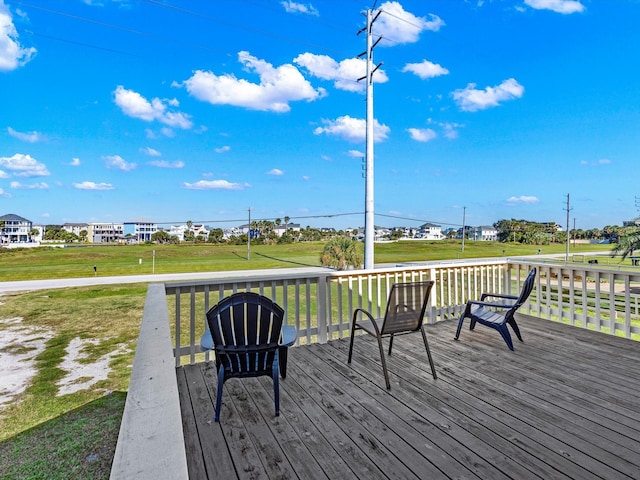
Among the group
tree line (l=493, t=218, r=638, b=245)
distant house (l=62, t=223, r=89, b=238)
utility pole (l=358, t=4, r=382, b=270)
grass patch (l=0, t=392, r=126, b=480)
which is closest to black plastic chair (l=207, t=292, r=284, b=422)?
grass patch (l=0, t=392, r=126, b=480)

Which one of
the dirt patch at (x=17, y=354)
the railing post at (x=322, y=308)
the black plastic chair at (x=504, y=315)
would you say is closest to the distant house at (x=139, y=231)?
the dirt patch at (x=17, y=354)

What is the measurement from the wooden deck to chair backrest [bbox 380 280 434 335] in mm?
432

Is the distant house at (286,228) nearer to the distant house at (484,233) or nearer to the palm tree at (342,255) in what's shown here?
the palm tree at (342,255)

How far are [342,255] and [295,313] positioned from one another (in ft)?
51.9

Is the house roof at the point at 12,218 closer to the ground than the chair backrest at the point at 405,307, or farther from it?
farther from it

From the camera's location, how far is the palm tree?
20.1 meters

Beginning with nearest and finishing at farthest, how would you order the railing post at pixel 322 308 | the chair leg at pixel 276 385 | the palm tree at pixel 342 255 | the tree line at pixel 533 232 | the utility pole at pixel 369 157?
the chair leg at pixel 276 385 < the railing post at pixel 322 308 < the utility pole at pixel 369 157 < the palm tree at pixel 342 255 < the tree line at pixel 533 232

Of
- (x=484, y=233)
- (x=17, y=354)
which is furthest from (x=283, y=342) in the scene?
(x=484, y=233)

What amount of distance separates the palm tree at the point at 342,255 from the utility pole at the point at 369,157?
12.6 m

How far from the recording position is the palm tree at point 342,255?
66.1 ft

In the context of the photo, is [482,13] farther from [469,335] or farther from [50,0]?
[50,0]

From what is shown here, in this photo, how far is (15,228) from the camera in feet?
107

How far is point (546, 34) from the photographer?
10.2 meters

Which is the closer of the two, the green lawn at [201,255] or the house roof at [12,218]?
the green lawn at [201,255]
